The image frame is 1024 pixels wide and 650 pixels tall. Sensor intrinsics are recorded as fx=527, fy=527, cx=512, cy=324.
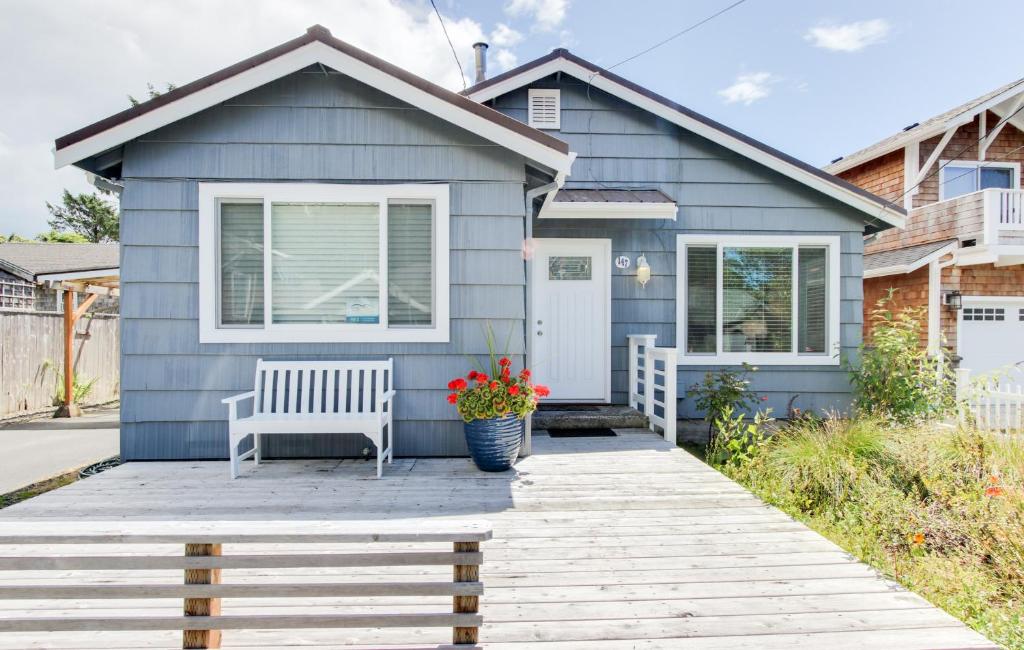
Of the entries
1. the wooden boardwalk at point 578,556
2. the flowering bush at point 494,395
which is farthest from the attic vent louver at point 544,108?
the wooden boardwalk at point 578,556

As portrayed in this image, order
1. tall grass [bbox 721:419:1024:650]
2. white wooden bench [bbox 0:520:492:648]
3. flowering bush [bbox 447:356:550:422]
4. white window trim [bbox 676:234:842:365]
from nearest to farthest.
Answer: white wooden bench [bbox 0:520:492:648]
tall grass [bbox 721:419:1024:650]
flowering bush [bbox 447:356:550:422]
white window trim [bbox 676:234:842:365]

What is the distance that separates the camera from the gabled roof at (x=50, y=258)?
395 inches

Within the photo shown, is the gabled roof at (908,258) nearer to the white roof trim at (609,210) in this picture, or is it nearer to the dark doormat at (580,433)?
the white roof trim at (609,210)

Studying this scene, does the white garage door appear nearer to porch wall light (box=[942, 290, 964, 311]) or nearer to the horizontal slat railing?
porch wall light (box=[942, 290, 964, 311])

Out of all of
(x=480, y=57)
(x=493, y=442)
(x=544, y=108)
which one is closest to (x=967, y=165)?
(x=544, y=108)

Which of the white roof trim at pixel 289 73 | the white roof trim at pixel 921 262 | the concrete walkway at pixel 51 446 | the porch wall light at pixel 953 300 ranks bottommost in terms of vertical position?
the concrete walkway at pixel 51 446

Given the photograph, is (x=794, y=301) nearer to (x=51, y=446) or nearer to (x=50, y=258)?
(x=51, y=446)

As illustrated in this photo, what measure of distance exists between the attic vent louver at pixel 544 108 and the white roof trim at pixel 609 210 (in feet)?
4.42

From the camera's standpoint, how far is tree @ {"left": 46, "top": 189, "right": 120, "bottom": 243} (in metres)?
24.2

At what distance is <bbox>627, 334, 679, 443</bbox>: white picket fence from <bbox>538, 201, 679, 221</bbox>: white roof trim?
1315mm

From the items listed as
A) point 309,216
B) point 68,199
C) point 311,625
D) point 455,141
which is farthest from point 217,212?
point 68,199

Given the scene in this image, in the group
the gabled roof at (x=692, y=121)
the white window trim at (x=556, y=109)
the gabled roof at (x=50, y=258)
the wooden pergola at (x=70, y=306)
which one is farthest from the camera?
the gabled roof at (x=50, y=258)

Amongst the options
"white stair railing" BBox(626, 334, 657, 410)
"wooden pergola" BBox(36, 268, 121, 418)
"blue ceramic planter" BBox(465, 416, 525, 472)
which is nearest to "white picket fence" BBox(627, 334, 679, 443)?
"white stair railing" BBox(626, 334, 657, 410)

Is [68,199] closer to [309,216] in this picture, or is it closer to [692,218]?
[309,216]
